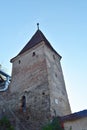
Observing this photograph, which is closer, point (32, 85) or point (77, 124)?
point (77, 124)

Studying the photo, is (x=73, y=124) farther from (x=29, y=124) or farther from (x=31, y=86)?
(x=31, y=86)

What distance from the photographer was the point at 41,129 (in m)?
13.1

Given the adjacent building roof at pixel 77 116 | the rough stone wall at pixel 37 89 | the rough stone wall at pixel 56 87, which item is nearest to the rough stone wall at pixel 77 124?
the adjacent building roof at pixel 77 116

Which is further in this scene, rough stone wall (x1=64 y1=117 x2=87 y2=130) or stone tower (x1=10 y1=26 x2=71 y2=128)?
stone tower (x1=10 y1=26 x2=71 y2=128)

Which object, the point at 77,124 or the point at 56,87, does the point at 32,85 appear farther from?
the point at 77,124

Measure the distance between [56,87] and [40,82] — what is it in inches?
54.0

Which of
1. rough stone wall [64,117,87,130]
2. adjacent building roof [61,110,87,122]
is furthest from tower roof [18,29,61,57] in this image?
rough stone wall [64,117,87,130]

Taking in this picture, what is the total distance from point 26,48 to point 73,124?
10119 mm

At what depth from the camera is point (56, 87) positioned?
51.3ft

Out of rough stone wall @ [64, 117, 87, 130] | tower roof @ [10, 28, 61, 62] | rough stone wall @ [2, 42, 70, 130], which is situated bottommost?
rough stone wall @ [64, 117, 87, 130]

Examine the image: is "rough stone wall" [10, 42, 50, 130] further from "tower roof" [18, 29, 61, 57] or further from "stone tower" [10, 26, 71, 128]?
"tower roof" [18, 29, 61, 57]

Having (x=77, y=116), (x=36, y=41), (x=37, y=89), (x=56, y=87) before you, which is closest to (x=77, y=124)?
(x=77, y=116)

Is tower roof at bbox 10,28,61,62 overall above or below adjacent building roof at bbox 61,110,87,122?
above

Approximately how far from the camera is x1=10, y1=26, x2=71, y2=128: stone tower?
14141mm
